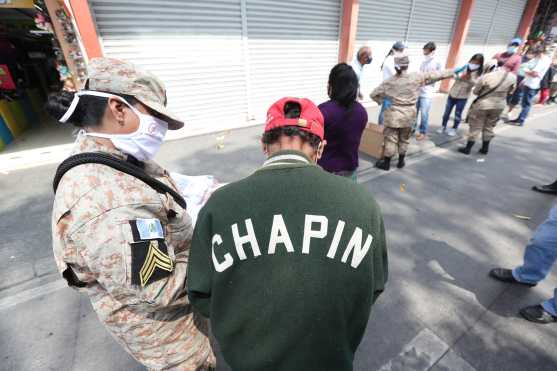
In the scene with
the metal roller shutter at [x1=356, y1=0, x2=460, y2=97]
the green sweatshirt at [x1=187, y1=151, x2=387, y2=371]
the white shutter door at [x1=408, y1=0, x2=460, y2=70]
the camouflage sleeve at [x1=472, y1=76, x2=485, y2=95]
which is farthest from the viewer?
the white shutter door at [x1=408, y1=0, x2=460, y2=70]

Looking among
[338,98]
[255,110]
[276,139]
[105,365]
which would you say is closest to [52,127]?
[255,110]

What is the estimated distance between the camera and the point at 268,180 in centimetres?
95

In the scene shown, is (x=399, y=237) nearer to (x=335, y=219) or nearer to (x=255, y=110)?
(x=335, y=219)

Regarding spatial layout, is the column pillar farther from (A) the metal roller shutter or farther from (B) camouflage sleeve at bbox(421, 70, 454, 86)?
(A) the metal roller shutter

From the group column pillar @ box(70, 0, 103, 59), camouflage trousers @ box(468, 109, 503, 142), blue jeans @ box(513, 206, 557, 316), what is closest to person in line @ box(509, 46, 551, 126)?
camouflage trousers @ box(468, 109, 503, 142)

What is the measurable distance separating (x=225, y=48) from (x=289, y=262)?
7.25 meters

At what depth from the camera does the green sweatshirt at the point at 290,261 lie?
912 millimetres

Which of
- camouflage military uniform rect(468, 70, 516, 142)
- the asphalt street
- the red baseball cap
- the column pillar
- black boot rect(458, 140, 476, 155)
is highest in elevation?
the column pillar

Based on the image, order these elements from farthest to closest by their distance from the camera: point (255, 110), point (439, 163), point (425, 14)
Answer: point (425, 14)
point (255, 110)
point (439, 163)

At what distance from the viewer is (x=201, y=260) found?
1.06m

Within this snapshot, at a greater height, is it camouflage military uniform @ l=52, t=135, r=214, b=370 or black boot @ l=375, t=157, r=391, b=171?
camouflage military uniform @ l=52, t=135, r=214, b=370

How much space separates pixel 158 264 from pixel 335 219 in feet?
2.49

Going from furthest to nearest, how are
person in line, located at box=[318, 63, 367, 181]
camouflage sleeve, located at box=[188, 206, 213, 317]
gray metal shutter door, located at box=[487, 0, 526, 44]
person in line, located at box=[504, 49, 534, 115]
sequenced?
gray metal shutter door, located at box=[487, 0, 526, 44]
person in line, located at box=[504, 49, 534, 115]
person in line, located at box=[318, 63, 367, 181]
camouflage sleeve, located at box=[188, 206, 213, 317]

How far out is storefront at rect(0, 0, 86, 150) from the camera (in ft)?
16.5
